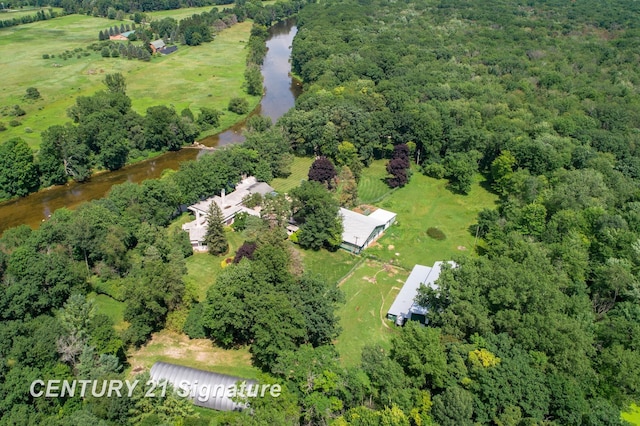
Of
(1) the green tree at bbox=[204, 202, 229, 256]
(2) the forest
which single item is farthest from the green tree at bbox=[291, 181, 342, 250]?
(1) the green tree at bbox=[204, 202, 229, 256]

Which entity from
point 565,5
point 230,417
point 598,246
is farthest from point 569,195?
point 565,5

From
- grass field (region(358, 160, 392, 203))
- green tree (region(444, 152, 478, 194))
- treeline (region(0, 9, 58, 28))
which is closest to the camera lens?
grass field (region(358, 160, 392, 203))

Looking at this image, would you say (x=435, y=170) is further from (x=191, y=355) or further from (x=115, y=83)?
(x=115, y=83)

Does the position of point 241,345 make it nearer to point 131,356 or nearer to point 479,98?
point 131,356

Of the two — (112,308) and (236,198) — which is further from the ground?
(236,198)

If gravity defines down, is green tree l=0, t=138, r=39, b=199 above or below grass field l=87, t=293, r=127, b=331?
above

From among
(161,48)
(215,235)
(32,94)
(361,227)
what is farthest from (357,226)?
(161,48)

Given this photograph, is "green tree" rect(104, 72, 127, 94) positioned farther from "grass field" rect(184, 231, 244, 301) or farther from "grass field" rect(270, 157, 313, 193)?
"grass field" rect(184, 231, 244, 301)
